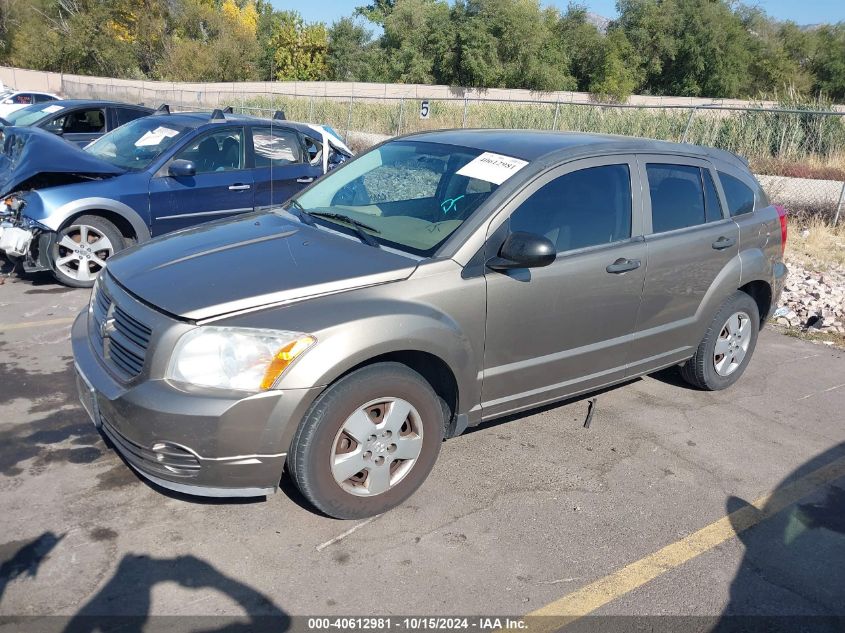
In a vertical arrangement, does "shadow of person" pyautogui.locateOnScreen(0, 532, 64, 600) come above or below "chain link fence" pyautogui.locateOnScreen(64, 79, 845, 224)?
below

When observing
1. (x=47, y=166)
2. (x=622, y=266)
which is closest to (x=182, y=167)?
(x=47, y=166)

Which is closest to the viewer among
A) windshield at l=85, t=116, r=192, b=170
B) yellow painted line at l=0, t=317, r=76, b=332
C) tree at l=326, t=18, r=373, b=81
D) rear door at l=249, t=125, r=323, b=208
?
yellow painted line at l=0, t=317, r=76, b=332

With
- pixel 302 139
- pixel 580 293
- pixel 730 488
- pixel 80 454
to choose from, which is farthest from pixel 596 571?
pixel 302 139

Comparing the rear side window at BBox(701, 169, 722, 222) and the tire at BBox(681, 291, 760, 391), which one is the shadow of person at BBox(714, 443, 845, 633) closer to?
the tire at BBox(681, 291, 760, 391)

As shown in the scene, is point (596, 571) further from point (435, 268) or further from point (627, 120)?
point (627, 120)

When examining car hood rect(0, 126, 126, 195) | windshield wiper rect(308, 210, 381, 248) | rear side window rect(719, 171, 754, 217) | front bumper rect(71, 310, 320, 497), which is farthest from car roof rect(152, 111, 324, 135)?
front bumper rect(71, 310, 320, 497)

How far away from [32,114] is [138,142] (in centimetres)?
623

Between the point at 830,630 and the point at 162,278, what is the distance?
3303 millimetres

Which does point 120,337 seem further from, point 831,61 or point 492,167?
point 831,61

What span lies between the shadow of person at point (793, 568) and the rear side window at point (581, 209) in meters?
1.66

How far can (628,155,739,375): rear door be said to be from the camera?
4523mm

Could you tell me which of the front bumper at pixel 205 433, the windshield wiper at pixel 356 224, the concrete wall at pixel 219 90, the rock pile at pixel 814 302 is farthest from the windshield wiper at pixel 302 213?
the concrete wall at pixel 219 90

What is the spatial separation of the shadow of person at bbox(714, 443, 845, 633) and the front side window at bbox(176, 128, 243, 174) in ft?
20.0

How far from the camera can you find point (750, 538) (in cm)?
359
